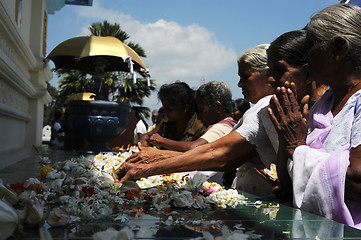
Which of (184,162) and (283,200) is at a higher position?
(184,162)

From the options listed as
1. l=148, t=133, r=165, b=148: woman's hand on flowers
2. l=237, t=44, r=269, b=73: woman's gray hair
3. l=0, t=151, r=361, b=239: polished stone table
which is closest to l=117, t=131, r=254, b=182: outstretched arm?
l=237, t=44, r=269, b=73: woman's gray hair

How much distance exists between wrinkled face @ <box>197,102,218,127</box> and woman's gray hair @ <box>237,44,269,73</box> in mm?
1225

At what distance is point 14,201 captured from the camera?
58.9 inches

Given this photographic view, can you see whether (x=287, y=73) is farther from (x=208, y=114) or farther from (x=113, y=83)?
(x=113, y=83)

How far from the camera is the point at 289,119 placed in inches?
71.1

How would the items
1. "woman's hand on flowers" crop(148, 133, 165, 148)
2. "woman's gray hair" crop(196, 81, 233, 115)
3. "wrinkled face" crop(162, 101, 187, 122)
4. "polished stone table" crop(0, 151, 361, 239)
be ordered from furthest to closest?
"wrinkled face" crop(162, 101, 187, 122) < "woman's gray hair" crop(196, 81, 233, 115) < "woman's hand on flowers" crop(148, 133, 165, 148) < "polished stone table" crop(0, 151, 361, 239)

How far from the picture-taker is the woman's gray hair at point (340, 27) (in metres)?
1.78

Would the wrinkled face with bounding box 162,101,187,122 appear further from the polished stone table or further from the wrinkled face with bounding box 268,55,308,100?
the polished stone table

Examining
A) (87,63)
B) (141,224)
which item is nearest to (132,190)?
(141,224)

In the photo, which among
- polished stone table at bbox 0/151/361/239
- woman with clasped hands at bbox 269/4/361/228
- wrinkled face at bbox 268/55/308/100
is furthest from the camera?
wrinkled face at bbox 268/55/308/100

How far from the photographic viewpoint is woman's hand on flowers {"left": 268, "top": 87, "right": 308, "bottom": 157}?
179 centimetres

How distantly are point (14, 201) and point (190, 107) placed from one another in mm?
2923

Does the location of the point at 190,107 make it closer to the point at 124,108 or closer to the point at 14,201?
the point at 124,108

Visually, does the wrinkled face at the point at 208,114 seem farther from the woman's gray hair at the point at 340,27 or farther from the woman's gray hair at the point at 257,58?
the woman's gray hair at the point at 340,27
